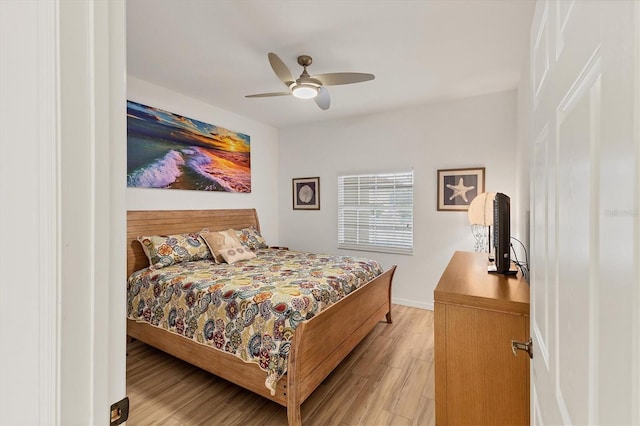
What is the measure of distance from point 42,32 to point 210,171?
3564 mm

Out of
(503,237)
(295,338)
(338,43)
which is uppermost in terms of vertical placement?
(338,43)

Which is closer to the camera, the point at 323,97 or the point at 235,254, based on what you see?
the point at 323,97

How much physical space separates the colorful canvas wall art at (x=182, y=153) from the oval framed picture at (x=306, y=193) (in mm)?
810

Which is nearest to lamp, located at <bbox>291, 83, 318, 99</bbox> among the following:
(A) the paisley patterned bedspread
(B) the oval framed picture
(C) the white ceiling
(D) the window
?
(C) the white ceiling

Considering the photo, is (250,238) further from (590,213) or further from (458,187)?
(590,213)

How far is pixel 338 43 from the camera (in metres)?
2.36

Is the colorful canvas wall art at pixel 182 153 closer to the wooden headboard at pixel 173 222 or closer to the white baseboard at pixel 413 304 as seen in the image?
the wooden headboard at pixel 173 222

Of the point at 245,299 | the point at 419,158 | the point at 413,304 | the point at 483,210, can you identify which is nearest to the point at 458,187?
the point at 419,158

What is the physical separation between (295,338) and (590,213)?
66.5 inches

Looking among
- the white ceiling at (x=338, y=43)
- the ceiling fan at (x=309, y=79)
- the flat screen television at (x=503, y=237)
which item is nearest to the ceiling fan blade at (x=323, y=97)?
the ceiling fan at (x=309, y=79)

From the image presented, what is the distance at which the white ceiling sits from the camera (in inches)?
77.2

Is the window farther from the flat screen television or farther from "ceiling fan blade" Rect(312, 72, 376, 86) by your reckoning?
the flat screen television

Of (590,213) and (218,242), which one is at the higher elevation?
(590,213)

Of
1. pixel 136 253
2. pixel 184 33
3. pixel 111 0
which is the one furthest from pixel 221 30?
pixel 136 253
